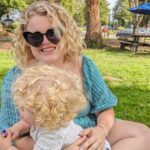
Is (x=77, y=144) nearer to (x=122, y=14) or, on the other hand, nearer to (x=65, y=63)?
(x=65, y=63)

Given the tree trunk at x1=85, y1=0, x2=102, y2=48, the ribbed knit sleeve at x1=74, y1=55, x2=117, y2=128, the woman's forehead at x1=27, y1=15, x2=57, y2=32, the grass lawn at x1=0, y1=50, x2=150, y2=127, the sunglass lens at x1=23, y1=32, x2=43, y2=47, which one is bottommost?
the tree trunk at x1=85, y1=0, x2=102, y2=48

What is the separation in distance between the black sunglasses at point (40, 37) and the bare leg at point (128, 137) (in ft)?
2.48

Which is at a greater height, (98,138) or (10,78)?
(10,78)

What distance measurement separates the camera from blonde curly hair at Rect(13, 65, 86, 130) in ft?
7.57

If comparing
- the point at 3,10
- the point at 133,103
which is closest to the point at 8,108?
the point at 133,103

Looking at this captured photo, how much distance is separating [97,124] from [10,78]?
69 centimetres

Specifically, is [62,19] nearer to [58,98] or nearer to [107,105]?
[107,105]

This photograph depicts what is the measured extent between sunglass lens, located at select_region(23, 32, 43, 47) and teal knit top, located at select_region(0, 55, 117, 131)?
0.75 ft

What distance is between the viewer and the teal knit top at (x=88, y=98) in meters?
3.02

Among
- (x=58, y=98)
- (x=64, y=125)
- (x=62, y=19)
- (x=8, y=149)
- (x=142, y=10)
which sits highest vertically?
(x=62, y=19)

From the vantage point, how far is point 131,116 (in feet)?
18.3

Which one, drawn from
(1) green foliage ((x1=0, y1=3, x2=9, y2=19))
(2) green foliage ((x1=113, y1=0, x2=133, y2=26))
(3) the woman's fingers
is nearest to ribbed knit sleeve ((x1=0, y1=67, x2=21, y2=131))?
(3) the woman's fingers

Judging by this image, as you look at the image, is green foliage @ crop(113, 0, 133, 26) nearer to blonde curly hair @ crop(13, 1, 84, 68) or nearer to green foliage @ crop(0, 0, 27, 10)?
green foliage @ crop(0, 0, 27, 10)

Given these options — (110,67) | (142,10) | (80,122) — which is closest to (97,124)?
(80,122)
